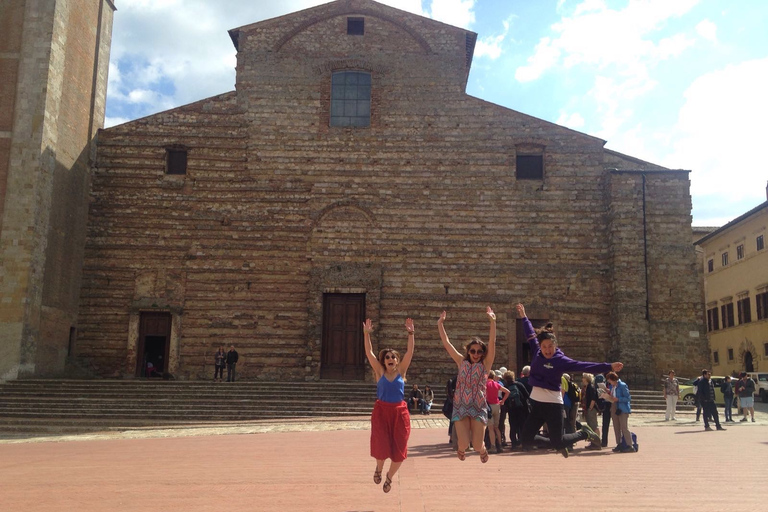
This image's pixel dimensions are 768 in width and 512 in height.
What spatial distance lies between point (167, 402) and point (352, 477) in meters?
12.5

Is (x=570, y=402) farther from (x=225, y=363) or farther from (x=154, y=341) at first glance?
(x=154, y=341)

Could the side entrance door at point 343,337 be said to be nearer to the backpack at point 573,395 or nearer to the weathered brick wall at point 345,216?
the weathered brick wall at point 345,216

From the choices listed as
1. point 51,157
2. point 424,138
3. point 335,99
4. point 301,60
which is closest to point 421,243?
point 424,138

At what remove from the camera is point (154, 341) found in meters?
23.5

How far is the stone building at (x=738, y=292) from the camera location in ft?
114

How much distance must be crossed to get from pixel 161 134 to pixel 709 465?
20429 mm

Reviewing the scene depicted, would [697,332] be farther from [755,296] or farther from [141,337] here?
[141,337]

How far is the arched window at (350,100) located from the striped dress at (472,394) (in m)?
18.7

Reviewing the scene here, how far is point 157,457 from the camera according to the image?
10.7m

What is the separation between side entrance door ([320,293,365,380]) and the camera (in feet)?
76.2

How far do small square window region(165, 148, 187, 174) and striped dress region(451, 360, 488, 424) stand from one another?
19.3m

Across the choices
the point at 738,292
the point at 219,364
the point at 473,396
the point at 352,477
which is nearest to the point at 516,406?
the point at 352,477

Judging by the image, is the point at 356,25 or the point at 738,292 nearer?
the point at 356,25

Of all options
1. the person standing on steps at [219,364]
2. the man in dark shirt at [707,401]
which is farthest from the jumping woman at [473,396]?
the person standing on steps at [219,364]
